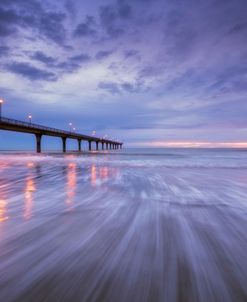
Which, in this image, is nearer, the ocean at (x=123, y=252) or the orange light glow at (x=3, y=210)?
the ocean at (x=123, y=252)

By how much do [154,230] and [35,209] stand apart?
301 cm

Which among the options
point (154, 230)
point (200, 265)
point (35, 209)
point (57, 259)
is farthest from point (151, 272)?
point (35, 209)

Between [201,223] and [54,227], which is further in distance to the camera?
[201,223]

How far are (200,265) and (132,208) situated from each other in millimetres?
3011

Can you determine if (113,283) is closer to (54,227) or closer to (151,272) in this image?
(151,272)

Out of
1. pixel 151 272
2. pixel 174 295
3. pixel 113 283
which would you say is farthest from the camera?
pixel 151 272

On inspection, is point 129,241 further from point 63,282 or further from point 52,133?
point 52,133

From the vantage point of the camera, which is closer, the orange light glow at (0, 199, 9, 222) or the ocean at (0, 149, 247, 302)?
the ocean at (0, 149, 247, 302)

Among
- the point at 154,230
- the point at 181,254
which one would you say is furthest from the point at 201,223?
the point at 181,254

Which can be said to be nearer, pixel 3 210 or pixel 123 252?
pixel 123 252

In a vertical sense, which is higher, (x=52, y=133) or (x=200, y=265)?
(x=52, y=133)

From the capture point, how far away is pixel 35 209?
5555 mm

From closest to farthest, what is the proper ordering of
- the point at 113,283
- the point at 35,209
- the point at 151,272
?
the point at 113,283 < the point at 151,272 < the point at 35,209

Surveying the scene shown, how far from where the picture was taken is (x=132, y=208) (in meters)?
5.75
